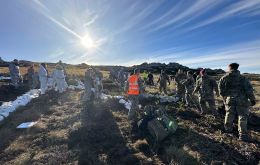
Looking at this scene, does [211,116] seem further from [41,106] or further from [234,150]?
[41,106]

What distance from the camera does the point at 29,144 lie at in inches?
492

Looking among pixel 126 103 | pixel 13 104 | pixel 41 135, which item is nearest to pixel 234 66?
pixel 41 135

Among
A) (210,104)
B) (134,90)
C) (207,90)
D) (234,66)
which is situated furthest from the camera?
(210,104)

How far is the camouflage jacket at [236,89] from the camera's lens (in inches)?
448

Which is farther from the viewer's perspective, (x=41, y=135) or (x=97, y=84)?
(x=97, y=84)

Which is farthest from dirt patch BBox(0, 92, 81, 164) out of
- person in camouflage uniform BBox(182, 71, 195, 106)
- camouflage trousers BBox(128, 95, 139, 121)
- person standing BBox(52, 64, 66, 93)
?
person in camouflage uniform BBox(182, 71, 195, 106)

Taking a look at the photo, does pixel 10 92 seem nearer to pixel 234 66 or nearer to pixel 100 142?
pixel 100 142

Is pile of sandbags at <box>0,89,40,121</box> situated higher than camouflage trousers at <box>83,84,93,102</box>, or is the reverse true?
camouflage trousers at <box>83,84,93,102</box>

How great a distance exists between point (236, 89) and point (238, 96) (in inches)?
12.2

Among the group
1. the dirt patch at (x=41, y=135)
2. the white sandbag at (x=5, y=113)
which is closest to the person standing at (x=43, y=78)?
the dirt patch at (x=41, y=135)

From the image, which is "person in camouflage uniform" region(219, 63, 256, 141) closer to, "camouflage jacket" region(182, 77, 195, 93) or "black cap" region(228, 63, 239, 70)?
"black cap" region(228, 63, 239, 70)

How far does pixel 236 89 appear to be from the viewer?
11.7 m

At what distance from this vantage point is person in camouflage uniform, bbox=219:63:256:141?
11.3m

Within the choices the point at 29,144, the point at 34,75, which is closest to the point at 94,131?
the point at 29,144
